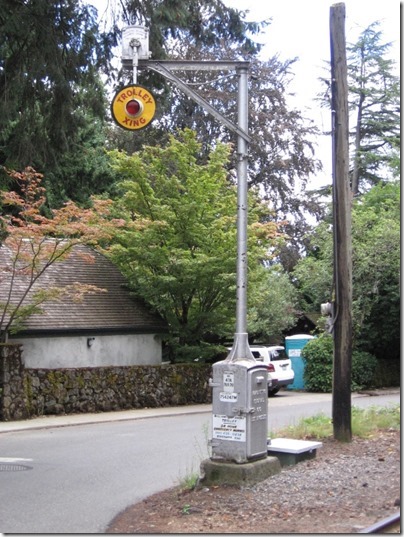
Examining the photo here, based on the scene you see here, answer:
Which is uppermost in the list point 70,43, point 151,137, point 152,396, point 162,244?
point 151,137

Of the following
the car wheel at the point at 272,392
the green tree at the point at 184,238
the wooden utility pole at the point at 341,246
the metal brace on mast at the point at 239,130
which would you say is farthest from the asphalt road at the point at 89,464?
the car wheel at the point at 272,392

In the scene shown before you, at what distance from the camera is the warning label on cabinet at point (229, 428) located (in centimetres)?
893

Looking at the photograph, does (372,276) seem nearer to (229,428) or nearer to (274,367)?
(274,367)

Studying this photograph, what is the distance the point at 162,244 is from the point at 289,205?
17.1m

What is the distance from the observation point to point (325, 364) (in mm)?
30609

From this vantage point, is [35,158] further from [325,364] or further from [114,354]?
[325,364]

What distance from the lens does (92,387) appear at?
21.9 meters

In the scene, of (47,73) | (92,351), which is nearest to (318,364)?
(92,351)

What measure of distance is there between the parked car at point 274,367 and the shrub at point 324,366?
231 centimetres

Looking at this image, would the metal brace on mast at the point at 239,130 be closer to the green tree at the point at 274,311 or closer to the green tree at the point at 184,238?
the green tree at the point at 184,238

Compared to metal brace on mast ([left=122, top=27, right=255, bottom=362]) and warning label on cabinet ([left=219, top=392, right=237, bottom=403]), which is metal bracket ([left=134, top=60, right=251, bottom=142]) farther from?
warning label on cabinet ([left=219, top=392, right=237, bottom=403])

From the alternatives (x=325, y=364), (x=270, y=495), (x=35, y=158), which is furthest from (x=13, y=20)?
(x=325, y=364)

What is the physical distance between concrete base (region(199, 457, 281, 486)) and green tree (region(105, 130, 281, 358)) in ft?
46.8

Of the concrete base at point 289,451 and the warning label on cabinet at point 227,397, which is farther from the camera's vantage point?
the concrete base at point 289,451
